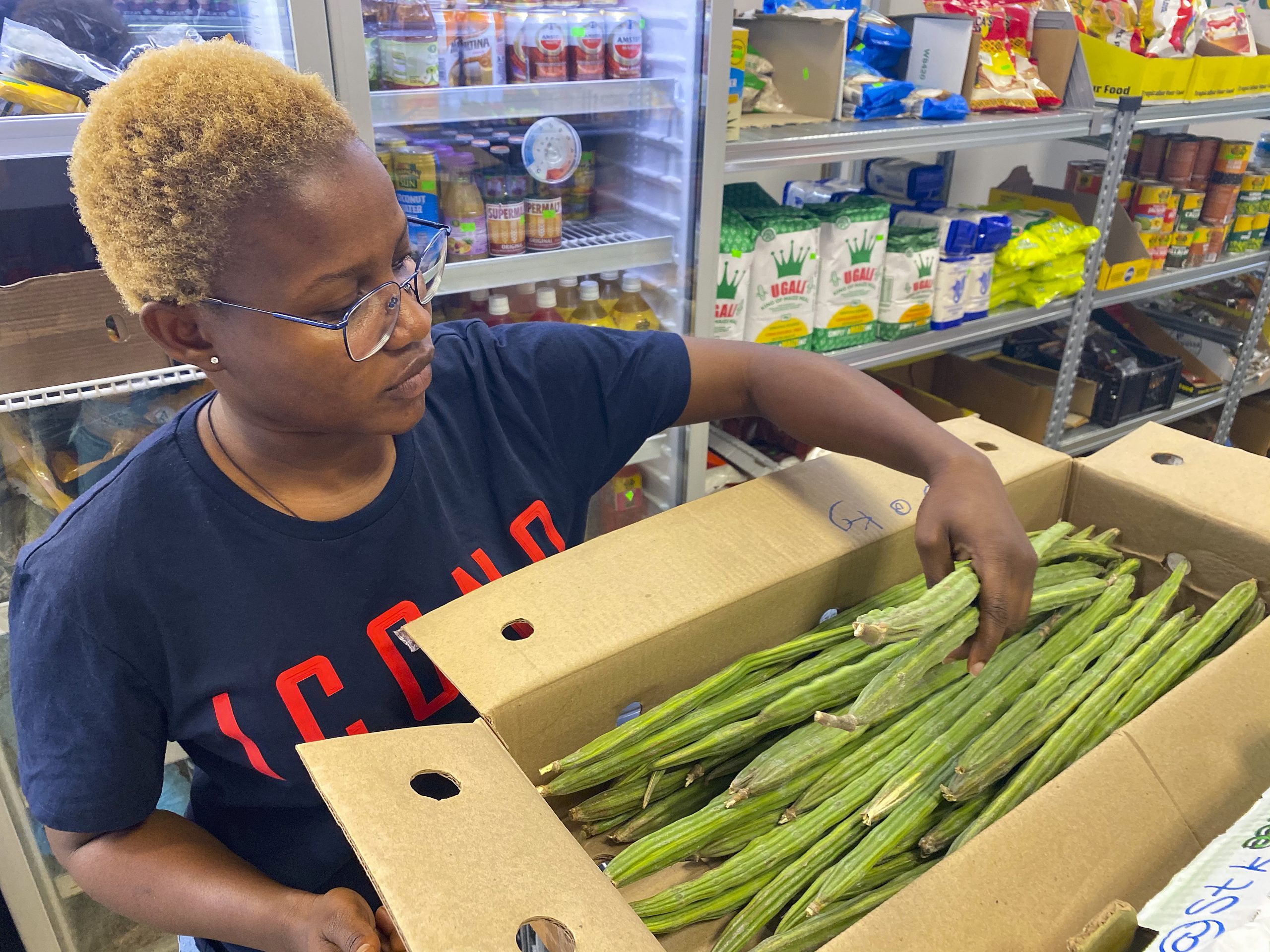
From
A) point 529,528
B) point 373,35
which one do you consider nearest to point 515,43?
point 373,35

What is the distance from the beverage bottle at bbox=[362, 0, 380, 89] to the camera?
167 cm

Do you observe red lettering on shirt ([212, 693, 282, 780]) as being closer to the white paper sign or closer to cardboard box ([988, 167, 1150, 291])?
the white paper sign

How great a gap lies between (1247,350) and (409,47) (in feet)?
10.3

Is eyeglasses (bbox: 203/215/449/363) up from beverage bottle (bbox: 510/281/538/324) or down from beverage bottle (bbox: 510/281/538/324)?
A: up

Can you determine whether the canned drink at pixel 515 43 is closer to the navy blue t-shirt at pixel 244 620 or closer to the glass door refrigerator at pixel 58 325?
the glass door refrigerator at pixel 58 325

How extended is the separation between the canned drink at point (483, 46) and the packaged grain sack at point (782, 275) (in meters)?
0.68

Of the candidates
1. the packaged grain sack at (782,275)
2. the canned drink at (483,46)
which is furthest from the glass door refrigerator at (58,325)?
the packaged grain sack at (782,275)

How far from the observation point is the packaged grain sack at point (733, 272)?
2066mm

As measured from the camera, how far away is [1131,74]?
252 centimetres

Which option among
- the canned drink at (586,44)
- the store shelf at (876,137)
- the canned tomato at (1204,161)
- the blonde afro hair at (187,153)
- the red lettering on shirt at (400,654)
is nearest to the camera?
the blonde afro hair at (187,153)

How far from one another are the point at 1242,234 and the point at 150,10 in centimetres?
338

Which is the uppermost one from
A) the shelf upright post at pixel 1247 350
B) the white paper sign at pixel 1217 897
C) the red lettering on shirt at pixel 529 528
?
the white paper sign at pixel 1217 897

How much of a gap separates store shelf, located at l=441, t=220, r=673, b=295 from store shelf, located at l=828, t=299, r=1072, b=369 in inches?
21.8

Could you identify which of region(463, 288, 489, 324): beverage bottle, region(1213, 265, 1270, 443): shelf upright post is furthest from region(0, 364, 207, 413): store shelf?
region(1213, 265, 1270, 443): shelf upright post
